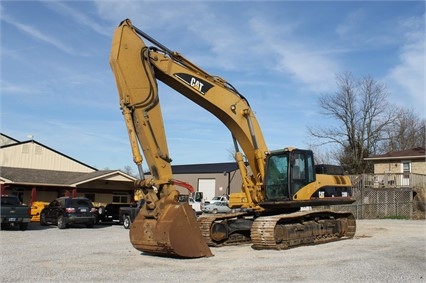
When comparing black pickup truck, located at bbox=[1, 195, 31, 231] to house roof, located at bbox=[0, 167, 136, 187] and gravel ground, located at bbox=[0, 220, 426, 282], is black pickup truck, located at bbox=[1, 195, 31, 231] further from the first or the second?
gravel ground, located at bbox=[0, 220, 426, 282]

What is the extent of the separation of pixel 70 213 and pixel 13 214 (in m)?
2.91

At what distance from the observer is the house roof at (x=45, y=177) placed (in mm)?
28780

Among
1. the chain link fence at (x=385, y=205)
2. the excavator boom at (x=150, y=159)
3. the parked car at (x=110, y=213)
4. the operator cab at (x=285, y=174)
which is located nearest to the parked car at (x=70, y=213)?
the parked car at (x=110, y=213)

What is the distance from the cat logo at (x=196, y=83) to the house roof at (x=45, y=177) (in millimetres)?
18693

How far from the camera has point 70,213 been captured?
23.6 metres

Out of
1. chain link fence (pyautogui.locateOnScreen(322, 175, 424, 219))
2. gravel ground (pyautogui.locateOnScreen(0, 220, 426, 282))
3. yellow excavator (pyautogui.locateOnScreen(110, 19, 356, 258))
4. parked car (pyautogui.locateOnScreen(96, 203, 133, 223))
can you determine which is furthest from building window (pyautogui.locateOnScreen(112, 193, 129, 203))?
yellow excavator (pyautogui.locateOnScreen(110, 19, 356, 258))

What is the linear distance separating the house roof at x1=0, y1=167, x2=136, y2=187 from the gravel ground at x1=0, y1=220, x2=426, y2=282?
15.6 meters

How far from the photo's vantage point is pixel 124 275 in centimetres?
905

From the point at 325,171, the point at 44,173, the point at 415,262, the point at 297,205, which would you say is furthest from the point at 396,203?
the point at 44,173

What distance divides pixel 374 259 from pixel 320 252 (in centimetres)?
166

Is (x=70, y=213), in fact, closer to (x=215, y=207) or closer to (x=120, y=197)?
(x=120, y=197)

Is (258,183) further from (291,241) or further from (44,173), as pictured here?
(44,173)

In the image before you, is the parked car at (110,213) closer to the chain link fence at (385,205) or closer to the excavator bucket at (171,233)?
the chain link fence at (385,205)

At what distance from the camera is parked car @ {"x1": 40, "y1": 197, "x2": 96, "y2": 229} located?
23547 mm
